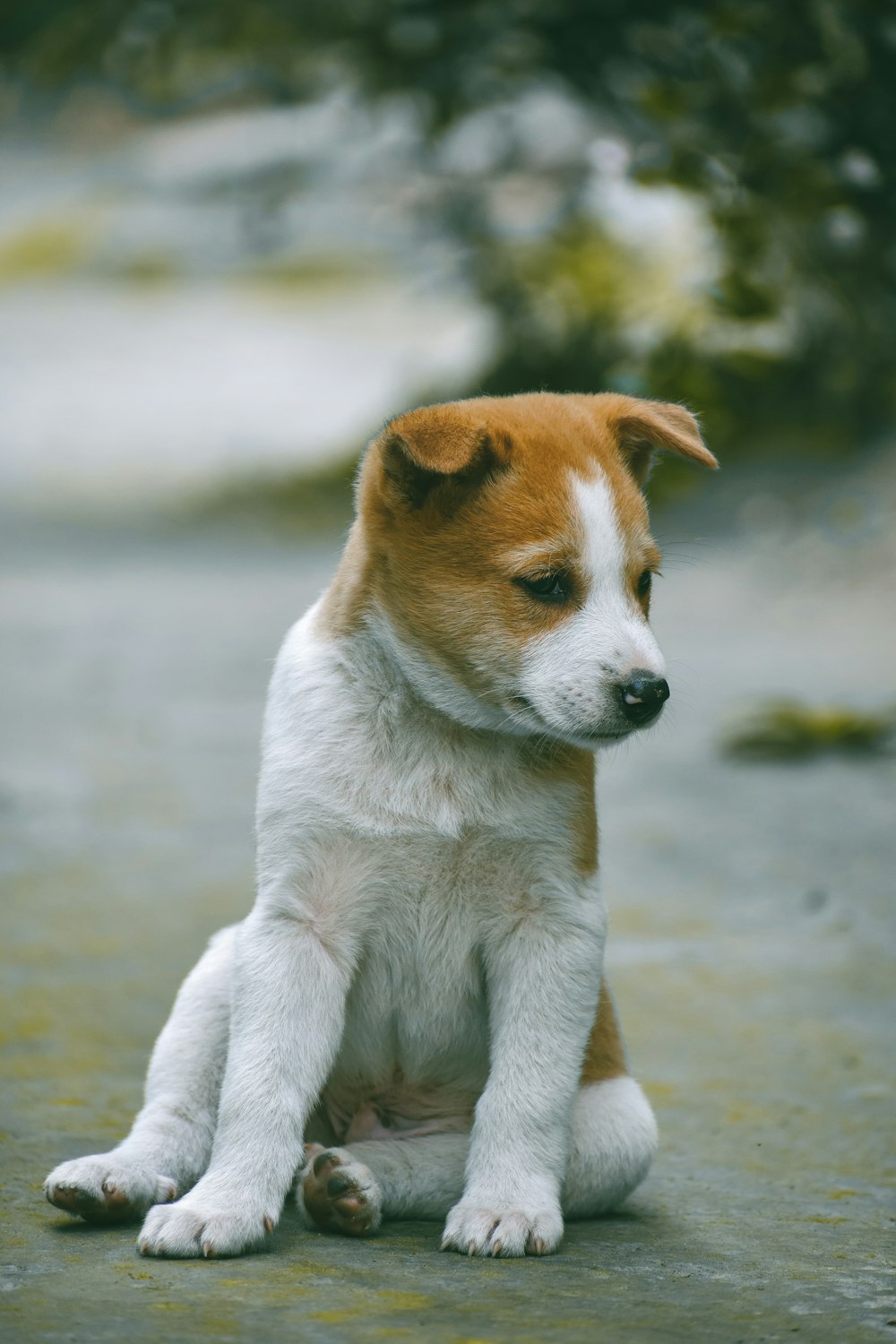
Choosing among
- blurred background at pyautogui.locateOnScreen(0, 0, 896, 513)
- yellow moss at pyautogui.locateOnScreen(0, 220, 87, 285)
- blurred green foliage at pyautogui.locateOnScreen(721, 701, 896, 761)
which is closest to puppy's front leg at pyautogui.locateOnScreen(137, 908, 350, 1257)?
blurred background at pyautogui.locateOnScreen(0, 0, 896, 513)

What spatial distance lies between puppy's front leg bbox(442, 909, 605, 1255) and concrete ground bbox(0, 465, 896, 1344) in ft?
0.40

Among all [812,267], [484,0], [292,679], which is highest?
[484,0]

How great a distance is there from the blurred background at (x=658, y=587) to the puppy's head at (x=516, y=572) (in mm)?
1287

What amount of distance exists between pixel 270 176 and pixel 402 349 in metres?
6.06

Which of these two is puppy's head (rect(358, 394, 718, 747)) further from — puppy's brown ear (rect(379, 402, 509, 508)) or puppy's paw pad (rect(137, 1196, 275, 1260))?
puppy's paw pad (rect(137, 1196, 275, 1260))

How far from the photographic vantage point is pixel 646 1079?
5578mm

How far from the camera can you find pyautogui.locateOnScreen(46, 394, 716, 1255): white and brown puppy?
12.6 ft

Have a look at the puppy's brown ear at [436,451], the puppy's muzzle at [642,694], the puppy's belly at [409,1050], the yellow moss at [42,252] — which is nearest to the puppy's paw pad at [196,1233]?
the puppy's belly at [409,1050]

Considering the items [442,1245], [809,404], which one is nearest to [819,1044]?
[442,1245]

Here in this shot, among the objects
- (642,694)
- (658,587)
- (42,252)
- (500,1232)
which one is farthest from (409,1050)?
(42,252)

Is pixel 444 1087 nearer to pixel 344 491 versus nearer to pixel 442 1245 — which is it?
pixel 442 1245

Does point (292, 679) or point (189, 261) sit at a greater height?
point (189, 261)

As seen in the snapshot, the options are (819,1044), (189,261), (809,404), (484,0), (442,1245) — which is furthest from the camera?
(189,261)

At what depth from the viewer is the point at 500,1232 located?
12.2 feet
